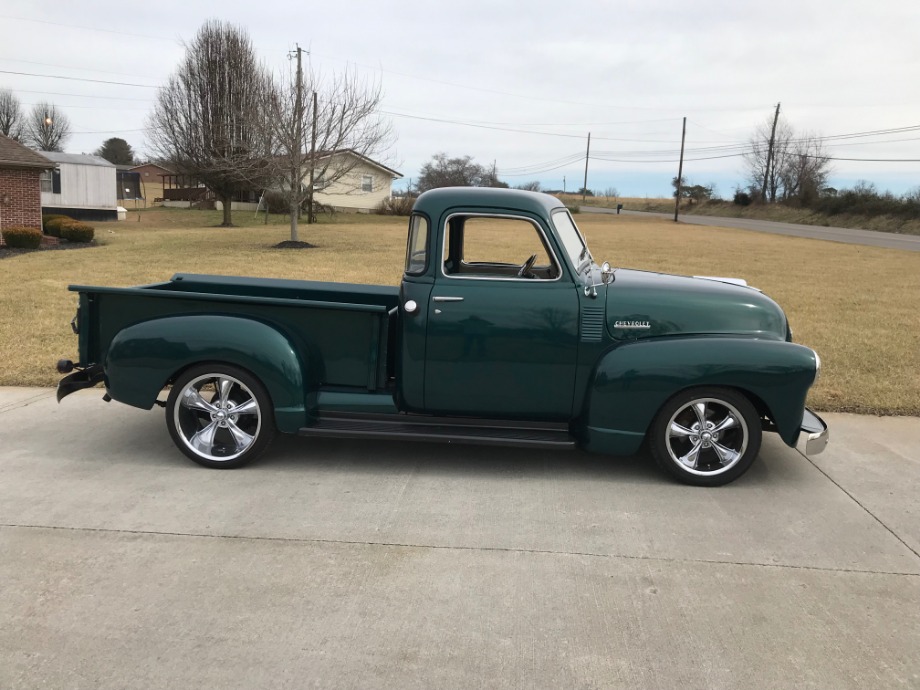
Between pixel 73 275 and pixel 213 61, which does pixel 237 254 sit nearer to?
pixel 73 275

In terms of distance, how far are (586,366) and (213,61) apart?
39204mm

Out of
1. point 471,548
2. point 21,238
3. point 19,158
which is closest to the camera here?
point 471,548

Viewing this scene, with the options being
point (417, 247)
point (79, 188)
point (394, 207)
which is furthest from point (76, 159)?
point (417, 247)

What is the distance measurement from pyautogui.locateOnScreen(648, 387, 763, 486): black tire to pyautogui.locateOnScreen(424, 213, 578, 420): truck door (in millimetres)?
611

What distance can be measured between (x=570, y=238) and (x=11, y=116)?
255 feet

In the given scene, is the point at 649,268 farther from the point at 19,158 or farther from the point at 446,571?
the point at 19,158

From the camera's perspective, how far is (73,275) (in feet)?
50.3

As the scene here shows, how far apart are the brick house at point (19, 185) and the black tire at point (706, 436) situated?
23.5 m

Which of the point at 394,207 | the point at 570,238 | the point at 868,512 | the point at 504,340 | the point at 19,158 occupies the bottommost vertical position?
the point at 868,512

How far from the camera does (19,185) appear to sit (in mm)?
23391

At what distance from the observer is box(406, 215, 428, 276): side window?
4691 millimetres

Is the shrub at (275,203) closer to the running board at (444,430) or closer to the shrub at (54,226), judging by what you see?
the shrub at (54,226)

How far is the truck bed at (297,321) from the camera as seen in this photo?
4633 mm

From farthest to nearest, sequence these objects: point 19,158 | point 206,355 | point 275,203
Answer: point 275,203 → point 19,158 → point 206,355
